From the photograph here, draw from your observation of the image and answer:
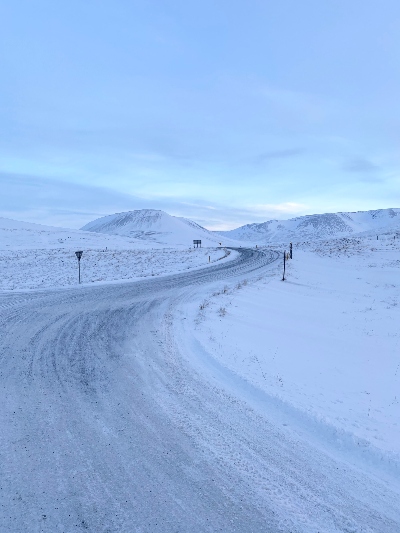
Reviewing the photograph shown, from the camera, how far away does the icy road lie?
318 cm

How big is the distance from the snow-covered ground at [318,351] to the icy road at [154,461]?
0.66 meters

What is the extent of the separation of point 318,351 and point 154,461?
6340mm

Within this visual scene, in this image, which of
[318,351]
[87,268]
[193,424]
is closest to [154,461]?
[193,424]

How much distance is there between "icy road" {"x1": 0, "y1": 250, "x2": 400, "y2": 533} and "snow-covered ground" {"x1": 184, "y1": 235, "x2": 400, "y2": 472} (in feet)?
2.15

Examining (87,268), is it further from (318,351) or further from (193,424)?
(193,424)

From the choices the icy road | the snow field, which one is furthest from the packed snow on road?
the snow field

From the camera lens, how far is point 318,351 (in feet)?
29.9

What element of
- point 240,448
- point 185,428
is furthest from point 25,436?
point 240,448

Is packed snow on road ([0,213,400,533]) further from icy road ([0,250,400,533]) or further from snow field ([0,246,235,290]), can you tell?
snow field ([0,246,235,290])

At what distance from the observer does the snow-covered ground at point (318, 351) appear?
201 inches

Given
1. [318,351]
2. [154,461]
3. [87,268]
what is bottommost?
[318,351]

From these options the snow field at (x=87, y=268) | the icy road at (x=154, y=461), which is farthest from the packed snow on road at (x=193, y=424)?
the snow field at (x=87, y=268)

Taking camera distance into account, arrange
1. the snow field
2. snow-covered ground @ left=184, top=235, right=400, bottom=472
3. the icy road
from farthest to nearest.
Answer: the snow field
snow-covered ground @ left=184, top=235, right=400, bottom=472
the icy road

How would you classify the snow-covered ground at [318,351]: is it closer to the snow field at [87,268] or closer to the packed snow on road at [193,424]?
the packed snow on road at [193,424]
